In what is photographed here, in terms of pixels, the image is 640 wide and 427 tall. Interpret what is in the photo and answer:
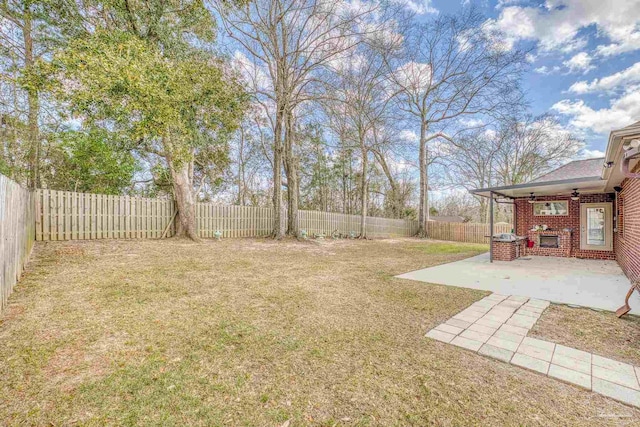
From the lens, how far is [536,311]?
3.41 m

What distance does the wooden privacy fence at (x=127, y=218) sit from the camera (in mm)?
7234

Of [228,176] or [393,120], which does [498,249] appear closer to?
[393,120]

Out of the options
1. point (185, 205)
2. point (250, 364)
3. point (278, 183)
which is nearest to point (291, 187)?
point (278, 183)

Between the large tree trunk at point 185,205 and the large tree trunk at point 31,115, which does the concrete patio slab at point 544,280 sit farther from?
the large tree trunk at point 31,115

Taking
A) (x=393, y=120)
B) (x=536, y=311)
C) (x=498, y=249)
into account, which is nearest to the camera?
(x=536, y=311)

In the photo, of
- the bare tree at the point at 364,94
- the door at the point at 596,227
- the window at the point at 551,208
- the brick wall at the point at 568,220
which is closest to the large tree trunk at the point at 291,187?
the bare tree at the point at 364,94

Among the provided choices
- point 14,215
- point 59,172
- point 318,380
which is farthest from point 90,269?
point 59,172

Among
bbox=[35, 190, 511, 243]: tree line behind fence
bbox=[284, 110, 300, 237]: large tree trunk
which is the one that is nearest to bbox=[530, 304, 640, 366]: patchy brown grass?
bbox=[284, 110, 300, 237]: large tree trunk

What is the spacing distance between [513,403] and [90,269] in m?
6.11

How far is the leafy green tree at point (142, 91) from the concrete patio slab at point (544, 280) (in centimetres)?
608

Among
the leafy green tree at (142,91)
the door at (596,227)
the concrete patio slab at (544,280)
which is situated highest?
the leafy green tree at (142,91)

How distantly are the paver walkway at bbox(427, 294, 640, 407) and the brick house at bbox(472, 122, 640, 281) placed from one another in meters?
4.84

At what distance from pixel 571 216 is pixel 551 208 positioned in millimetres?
555

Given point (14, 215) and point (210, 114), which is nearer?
point (14, 215)
